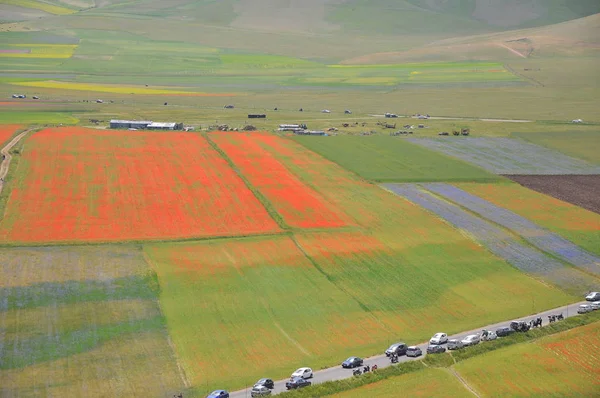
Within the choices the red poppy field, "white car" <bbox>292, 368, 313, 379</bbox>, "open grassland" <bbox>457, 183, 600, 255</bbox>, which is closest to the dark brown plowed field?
"open grassland" <bbox>457, 183, 600, 255</bbox>

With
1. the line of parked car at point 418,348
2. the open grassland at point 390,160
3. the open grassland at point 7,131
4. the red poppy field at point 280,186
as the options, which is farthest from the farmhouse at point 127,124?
the line of parked car at point 418,348

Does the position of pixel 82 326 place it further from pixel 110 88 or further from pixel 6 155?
pixel 110 88

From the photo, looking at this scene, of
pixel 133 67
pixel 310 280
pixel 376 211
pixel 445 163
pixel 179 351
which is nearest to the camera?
pixel 179 351

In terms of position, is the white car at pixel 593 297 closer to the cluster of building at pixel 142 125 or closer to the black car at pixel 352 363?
the black car at pixel 352 363

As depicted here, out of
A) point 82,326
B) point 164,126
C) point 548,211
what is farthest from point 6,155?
point 548,211

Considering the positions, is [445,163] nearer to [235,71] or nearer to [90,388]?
[90,388]

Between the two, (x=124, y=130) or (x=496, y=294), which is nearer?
(x=496, y=294)

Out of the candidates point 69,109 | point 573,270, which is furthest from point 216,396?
A: point 69,109
